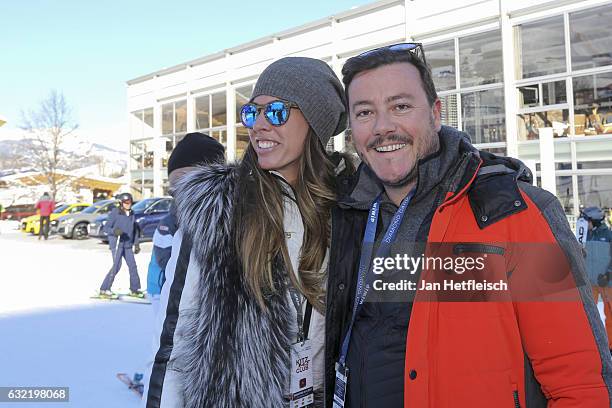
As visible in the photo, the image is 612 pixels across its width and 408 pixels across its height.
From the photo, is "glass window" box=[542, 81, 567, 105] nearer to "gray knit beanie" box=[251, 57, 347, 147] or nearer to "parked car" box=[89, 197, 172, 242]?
"parked car" box=[89, 197, 172, 242]

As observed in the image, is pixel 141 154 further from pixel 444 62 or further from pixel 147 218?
pixel 444 62

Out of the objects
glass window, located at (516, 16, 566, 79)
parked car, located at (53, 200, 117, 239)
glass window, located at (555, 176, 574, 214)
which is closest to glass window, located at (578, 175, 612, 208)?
glass window, located at (555, 176, 574, 214)

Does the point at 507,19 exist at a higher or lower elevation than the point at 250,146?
higher

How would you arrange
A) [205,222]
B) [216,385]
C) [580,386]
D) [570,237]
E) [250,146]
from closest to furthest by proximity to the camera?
[580,386], [570,237], [216,385], [205,222], [250,146]

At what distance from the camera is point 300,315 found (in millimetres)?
1712

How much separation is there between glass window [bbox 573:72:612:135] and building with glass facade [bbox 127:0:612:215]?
25 mm

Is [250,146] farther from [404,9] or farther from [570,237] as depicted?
[404,9]

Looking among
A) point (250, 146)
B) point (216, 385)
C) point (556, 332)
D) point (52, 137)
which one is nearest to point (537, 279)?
point (556, 332)

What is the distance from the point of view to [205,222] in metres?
1.66

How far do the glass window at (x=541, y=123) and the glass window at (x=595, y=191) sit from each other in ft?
4.82

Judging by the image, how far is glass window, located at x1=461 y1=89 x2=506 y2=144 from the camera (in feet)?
49.2

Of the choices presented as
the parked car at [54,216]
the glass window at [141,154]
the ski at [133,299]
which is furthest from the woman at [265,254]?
the glass window at [141,154]

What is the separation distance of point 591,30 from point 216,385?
15362 mm

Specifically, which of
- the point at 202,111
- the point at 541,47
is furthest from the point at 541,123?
the point at 202,111
